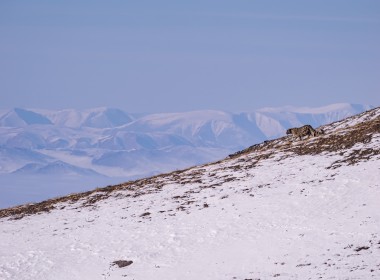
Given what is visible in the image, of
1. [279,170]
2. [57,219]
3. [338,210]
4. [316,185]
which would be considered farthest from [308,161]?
[57,219]

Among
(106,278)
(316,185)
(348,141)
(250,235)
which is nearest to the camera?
(106,278)

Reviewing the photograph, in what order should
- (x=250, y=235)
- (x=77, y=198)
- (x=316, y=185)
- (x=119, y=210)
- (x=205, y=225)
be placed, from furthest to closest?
(x=77, y=198), (x=119, y=210), (x=316, y=185), (x=205, y=225), (x=250, y=235)

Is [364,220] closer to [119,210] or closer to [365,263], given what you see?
[365,263]

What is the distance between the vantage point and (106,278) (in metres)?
30.9

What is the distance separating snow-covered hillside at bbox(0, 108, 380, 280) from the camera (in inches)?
1172

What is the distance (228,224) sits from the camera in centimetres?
3597

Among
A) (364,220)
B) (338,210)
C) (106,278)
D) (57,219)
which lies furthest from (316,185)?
(57,219)

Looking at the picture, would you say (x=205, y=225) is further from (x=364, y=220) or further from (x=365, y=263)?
(x=365, y=263)

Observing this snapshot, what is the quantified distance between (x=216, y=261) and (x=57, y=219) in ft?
54.4

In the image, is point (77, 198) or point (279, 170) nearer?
point (279, 170)

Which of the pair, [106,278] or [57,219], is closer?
[106,278]

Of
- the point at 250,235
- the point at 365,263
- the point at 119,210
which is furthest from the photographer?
the point at 119,210

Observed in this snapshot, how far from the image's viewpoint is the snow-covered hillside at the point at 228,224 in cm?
2977

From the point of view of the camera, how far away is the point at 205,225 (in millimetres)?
36469
